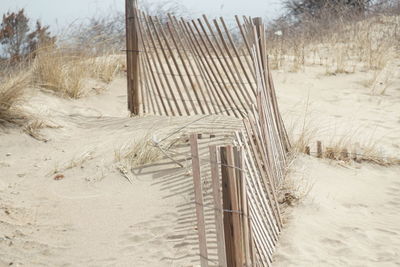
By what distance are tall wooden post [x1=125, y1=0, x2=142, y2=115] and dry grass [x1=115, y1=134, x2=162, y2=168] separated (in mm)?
1272

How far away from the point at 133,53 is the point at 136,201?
2.17 m

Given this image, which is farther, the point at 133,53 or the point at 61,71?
the point at 61,71

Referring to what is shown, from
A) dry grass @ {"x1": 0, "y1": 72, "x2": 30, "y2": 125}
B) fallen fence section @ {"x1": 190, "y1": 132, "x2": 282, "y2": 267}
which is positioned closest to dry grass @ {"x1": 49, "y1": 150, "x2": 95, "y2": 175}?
dry grass @ {"x1": 0, "y1": 72, "x2": 30, "y2": 125}

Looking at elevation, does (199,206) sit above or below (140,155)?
above

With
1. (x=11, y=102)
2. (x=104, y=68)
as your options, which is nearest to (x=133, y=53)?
(x=11, y=102)

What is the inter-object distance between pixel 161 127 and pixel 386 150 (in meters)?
2.09

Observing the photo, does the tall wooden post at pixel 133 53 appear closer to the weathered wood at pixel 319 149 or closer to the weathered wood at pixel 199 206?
the weathered wood at pixel 319 149

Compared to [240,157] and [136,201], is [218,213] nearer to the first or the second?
[240,157]

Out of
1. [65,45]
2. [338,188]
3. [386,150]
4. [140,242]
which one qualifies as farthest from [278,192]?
Answer: [65,45]

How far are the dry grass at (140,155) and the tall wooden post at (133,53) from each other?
127 cm

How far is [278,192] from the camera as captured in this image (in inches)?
142

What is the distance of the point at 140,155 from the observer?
4.02 m

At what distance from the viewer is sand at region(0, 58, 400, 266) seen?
9.65 ft

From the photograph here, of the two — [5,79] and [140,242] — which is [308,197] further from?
[5,79]
